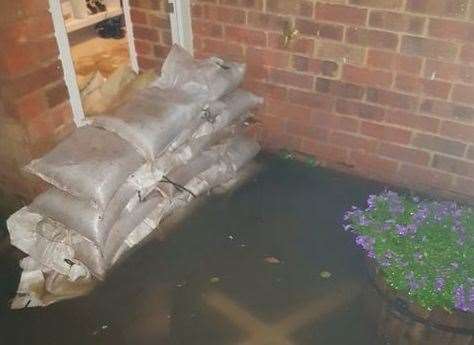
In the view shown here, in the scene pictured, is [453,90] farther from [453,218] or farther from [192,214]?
[192,214]

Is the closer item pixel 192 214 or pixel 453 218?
pixel 453 218

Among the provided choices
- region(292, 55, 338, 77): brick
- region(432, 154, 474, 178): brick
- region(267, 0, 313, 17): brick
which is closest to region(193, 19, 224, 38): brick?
region(267, 0, 313, 17): brick

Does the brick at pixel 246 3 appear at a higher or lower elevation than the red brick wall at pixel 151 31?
higher

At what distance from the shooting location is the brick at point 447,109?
8.67ft

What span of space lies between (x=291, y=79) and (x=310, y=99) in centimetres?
17

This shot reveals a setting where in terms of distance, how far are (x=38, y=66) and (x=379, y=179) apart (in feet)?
6.79

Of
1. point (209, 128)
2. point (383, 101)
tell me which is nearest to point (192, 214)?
point (209, 128)

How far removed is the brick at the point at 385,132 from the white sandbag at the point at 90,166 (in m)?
1.37

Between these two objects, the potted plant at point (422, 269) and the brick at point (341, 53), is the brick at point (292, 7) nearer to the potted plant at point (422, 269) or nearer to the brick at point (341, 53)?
the brick at point (341, 53)

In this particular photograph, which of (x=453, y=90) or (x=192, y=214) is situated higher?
(x=453, y=90)

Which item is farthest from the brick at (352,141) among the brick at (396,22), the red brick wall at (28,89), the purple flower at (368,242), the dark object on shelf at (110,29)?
the dark object on shelf at (110,29)

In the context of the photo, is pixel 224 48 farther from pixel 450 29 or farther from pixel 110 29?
pixel 110 29

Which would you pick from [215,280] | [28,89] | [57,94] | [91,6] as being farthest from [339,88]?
[91,6]

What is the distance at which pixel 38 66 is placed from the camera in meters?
2.53
